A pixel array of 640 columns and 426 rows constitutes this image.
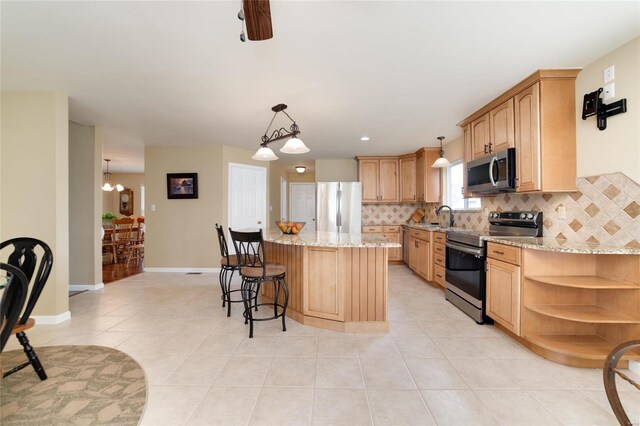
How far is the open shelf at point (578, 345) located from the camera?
1935 mm

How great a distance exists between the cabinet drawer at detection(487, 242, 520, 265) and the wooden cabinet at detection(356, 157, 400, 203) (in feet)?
10.2

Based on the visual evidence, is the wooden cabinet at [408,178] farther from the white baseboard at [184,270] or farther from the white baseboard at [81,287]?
the white baseboard at [81,287]

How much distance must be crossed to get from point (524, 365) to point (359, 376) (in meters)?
1.24

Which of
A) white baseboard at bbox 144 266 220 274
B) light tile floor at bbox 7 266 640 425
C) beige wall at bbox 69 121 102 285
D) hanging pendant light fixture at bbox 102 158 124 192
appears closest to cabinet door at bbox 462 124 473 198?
light tile floor at bbox 7 266 640 425

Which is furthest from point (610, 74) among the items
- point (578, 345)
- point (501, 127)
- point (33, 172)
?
point (33, 172)

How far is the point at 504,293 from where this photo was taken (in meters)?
2.40

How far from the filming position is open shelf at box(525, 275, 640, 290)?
1.90m

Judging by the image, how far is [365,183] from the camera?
5.71 meters

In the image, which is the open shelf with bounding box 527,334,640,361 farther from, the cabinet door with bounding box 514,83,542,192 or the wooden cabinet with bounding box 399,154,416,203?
the wooden cabinet with bounding box 399,154,416,203

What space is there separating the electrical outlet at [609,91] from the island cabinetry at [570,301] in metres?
1.20

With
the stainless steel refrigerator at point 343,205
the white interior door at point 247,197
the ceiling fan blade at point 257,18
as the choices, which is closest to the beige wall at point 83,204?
the white interior door at point 247,197

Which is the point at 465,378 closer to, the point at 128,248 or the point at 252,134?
the point at 252,134

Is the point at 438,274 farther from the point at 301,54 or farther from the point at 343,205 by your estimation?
the point at 301,54

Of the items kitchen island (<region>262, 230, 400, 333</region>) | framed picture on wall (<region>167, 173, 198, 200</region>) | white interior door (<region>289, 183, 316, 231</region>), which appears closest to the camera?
kitchen island (<region>262, 230, 400, 333</region>)
